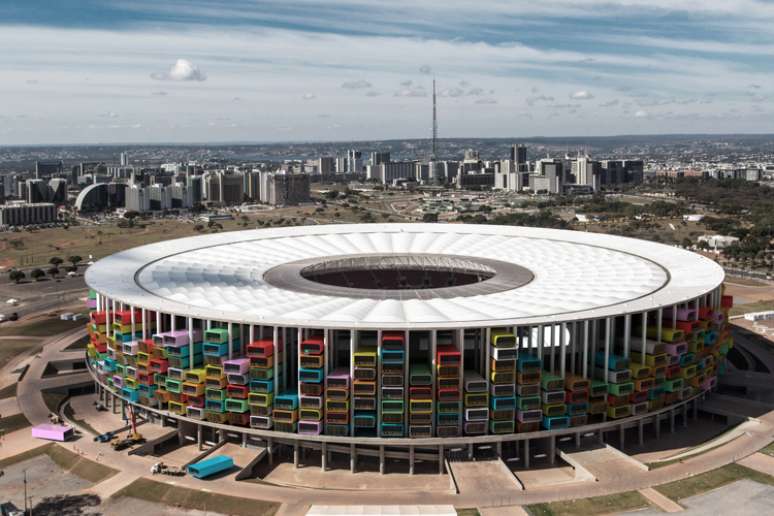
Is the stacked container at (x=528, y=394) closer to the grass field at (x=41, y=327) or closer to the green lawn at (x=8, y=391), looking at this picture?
the green lawn at (x=8, y=391)

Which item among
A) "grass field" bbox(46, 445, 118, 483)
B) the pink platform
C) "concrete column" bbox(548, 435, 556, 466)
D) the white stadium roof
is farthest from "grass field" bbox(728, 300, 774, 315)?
the pink platform

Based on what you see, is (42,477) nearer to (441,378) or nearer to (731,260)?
(441,378)

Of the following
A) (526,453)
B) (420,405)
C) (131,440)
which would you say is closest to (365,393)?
(420,405)

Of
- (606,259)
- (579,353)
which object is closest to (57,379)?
(579,353)

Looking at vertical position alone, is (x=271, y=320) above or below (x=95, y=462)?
above

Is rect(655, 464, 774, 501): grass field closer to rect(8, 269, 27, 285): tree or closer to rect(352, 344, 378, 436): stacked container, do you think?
rect(352, 344, 378, 436): stacked container

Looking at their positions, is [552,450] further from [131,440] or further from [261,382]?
[131,440]
